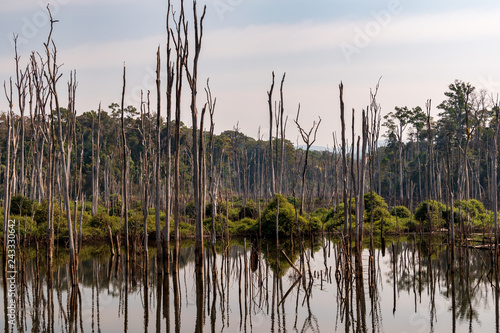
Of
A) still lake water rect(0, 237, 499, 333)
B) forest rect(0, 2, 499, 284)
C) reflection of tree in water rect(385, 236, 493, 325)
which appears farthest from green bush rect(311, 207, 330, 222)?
still lake water rect(0, 237, 499, 333)

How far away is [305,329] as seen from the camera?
8.38 m

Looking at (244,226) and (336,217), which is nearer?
(336,217)

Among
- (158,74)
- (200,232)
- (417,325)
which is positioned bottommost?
(417,325)

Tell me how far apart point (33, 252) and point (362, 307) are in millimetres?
11651

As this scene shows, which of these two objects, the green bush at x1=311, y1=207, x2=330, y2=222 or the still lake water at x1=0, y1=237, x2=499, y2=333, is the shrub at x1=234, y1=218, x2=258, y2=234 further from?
the still lake water at x1=0, y1=237, x2=499, y2=333

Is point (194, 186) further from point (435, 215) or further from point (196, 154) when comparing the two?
point (435, 215)

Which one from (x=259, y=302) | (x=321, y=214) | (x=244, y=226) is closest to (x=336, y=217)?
(x=244, y=226)

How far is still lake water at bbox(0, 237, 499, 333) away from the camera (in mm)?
8586

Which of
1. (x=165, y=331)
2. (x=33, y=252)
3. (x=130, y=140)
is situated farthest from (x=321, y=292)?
(x=130, y=140)

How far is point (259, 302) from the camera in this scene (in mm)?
10227

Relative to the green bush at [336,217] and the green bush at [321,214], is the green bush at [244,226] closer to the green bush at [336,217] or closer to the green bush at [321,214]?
the green bush at [336,217]

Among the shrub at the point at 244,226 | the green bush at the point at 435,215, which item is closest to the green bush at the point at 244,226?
the shrub at the point at 244,226

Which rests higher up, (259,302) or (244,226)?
(244,226)

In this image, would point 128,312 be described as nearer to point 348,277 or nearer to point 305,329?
point 305,329
